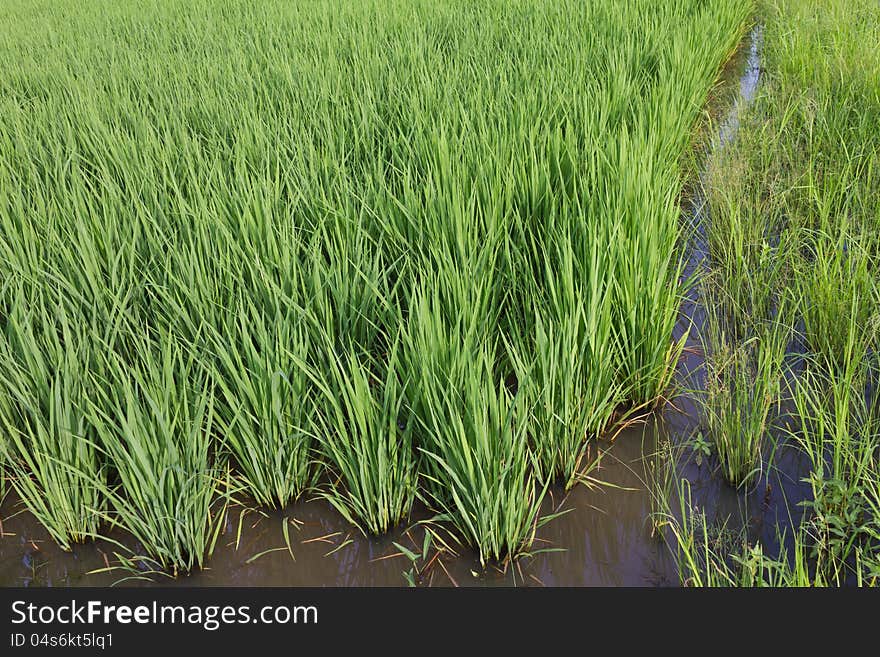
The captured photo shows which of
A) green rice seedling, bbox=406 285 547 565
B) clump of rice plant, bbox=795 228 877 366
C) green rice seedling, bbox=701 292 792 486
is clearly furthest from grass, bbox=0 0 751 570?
clump of rice plant, bbox=795 228 877 366

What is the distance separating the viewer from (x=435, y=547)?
168cm

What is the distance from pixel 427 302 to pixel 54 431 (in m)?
1.03

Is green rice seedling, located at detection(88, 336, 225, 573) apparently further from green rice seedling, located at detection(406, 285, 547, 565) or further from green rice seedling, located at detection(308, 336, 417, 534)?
green rice seedling, located at detection(406, 285, 547, 565)

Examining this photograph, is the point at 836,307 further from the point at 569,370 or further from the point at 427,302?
the point at 427,302

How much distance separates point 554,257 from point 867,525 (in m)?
1.20

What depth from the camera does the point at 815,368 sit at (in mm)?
2193

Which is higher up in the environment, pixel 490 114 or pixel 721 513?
pixel 490 114

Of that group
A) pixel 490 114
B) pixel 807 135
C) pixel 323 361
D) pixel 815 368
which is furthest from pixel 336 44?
pixel 815 368

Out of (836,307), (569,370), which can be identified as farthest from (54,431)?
(836,307)

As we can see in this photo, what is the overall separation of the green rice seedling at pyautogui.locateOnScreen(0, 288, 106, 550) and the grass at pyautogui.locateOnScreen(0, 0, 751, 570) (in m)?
0.02

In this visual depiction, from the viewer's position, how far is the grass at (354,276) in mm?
1692

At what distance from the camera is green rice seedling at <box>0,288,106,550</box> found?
1.71 metres

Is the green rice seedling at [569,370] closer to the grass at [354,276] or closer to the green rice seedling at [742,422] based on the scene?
the grass at [354,276]

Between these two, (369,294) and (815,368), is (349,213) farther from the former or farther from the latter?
(815,368)
